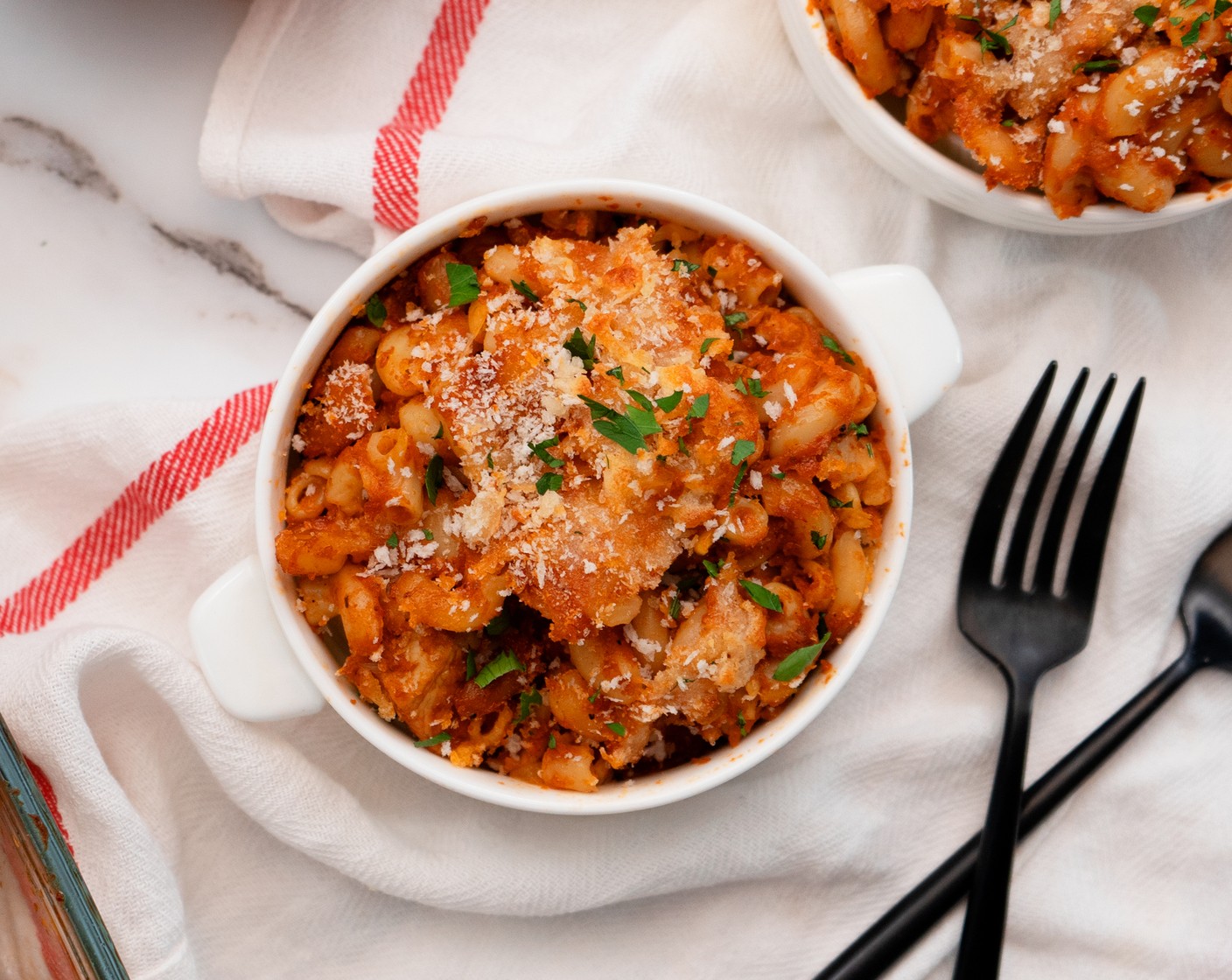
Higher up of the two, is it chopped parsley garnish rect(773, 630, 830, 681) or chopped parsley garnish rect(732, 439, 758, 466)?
chopped parsley garnish rect(732, 439, 758, 466)

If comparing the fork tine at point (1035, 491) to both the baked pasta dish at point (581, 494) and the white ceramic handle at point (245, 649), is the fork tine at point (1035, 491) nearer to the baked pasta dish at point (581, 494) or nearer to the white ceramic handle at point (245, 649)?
the baked pasta dish at point (581, 494)

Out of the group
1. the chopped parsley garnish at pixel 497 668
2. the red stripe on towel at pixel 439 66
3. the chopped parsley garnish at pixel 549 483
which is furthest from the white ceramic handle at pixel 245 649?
the red stripe on towel at pixel 439 66

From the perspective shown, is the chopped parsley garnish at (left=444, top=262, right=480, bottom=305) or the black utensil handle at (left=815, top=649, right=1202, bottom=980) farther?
the black utensil handle at (left=815, top=649, right=1202, bottom=980)

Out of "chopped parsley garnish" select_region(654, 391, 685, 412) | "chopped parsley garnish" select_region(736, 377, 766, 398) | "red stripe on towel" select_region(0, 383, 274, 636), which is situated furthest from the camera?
"red stripe on towel" select_region(0, 383, 274, 636)

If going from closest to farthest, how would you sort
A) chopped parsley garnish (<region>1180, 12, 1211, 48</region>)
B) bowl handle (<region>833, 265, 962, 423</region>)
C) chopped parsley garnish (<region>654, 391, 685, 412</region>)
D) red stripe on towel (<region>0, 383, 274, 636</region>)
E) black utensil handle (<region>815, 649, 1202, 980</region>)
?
chopped parsley garnish (<region>654, 391, 685, 412</region>) < chopped parsley garnish (<region>1180, 12, 1211, 48</region>) < bowl handle (<region>833, 265, 962, 423</region>) < red stripe on towel (<region>0, 383, 274, 636</region>) < black utensil handle (<region>815, 649, 1202, 980</region>)

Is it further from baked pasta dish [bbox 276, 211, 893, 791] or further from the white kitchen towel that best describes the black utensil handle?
baked pasta dish [bbox 276, 211, 893, 791]

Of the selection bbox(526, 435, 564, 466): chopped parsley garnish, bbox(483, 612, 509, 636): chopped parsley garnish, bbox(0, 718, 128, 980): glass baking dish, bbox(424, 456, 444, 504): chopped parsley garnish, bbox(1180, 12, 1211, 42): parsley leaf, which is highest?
bbox(1180, 12, 1211, 42): parsley leaf

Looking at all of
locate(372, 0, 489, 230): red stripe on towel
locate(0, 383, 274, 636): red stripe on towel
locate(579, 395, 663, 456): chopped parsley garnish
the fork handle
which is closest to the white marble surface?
locate(0, 383, 274, 636): red stripe on towel
